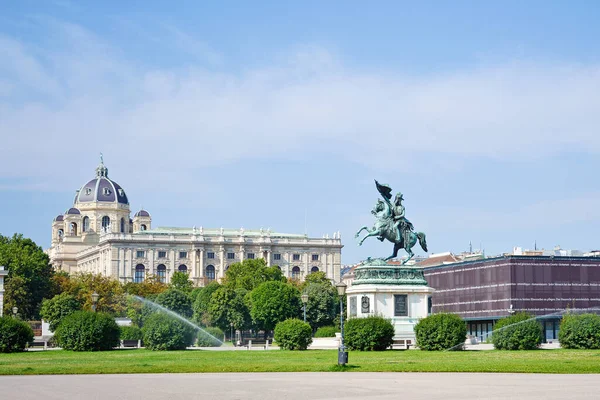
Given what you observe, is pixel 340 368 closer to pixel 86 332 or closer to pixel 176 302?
pixel 86 332

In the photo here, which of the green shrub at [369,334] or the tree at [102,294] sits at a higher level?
the tree at [102,294]

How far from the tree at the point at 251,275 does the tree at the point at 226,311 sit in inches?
1074

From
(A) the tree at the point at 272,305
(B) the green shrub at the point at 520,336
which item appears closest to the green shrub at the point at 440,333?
(B) the green shrub at the point at 520,336

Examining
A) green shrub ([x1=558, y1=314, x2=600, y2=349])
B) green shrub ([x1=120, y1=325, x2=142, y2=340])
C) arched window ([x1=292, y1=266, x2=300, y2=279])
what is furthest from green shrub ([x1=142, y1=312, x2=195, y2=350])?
arched window ([x1=292, y1=266, x2=300, y2=279])

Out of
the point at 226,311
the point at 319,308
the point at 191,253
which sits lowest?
the point at 226,311

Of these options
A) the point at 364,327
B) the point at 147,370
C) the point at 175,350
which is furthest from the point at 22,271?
the point at 147,370

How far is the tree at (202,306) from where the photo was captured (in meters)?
111

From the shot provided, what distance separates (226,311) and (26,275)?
32611 mm

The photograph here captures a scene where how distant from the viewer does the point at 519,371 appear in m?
33.4

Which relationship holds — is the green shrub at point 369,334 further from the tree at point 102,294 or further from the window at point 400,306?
the tree at point 102,294

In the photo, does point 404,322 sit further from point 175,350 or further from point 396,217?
point 175,350

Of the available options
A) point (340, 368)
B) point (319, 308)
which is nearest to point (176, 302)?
point (319, 308)

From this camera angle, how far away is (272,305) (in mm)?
104500

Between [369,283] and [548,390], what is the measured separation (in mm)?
31321
